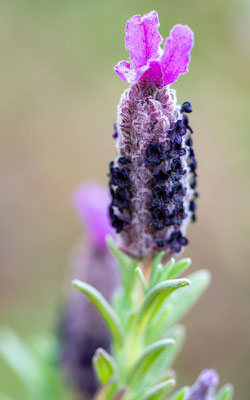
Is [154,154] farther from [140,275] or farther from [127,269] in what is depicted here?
[127,269]

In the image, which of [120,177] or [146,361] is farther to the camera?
[146,361]

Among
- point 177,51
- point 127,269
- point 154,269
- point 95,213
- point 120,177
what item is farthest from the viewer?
point 95,213

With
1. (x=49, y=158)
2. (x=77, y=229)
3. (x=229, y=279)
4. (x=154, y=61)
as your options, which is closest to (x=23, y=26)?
(x=49, y=158)

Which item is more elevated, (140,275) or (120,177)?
(120,177)

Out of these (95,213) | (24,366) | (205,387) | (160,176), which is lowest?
(205,387)

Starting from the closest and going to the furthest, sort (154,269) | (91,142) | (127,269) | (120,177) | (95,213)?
1. (120,177)
2. (154,269)
3. (127,269)
4. (95,213)
5. (91,142)

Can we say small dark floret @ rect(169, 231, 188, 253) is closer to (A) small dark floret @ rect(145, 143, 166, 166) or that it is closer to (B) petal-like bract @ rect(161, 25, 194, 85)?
(A) small dark floret @ rect(145, 143, 166, 166)

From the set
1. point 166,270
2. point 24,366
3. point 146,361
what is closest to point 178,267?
point 166,270
